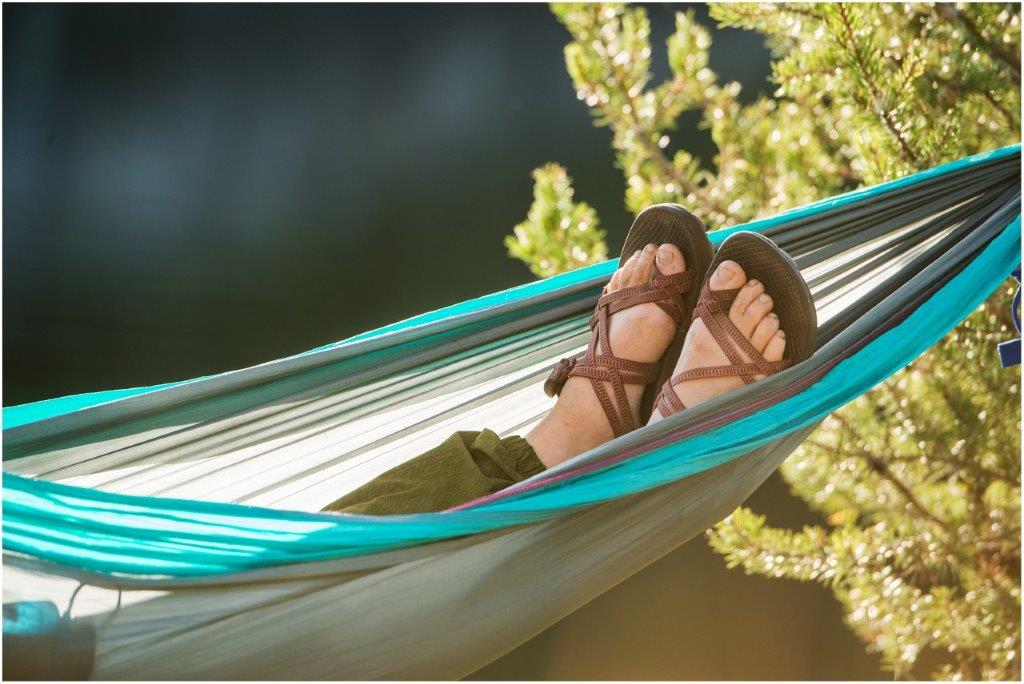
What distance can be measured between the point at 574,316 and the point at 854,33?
0.58m

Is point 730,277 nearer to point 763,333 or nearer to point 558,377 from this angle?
point 763,333

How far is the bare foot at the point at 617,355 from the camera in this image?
1045 mm

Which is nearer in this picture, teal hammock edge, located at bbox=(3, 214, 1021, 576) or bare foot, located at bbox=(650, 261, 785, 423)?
teal hammock edge, located at bbox=(3, 214, 1021, 576)

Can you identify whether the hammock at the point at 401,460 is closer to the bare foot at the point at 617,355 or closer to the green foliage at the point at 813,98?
the bare foot at the point at 617,355

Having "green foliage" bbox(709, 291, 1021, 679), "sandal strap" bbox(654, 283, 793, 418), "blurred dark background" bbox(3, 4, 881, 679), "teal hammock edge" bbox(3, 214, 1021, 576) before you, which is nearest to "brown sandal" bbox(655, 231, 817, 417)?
"sandal strap" bbox(654, 283, 793, 418)

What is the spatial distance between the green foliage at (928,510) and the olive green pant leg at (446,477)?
655 millimetres

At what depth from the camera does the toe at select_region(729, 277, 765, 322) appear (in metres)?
1.04

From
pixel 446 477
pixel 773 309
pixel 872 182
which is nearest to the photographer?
pixel 446 477

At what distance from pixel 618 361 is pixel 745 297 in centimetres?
17

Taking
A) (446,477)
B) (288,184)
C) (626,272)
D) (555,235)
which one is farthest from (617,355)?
(288,184)

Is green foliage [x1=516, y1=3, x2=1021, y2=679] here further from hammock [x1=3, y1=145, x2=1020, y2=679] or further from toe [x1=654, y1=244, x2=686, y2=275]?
toe [x1=654, y1=244, x2=686, y2=275]

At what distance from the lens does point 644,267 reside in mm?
1140

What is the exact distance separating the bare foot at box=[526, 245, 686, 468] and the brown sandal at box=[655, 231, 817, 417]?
0.22 feet

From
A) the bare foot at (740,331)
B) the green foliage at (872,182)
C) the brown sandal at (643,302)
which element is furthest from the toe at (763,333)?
the green foliage at (872,182)
